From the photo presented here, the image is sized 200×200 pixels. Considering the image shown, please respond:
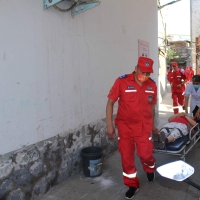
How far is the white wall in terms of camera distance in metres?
2.96

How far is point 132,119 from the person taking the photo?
334cm

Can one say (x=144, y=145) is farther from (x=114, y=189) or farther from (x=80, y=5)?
(x=80, y=5)

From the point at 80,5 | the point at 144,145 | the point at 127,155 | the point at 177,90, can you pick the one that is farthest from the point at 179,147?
the point at 177,90

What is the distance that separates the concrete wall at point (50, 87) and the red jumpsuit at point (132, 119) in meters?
0.89

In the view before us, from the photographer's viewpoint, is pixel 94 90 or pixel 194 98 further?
pixel 194 98

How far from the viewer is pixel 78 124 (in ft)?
13.6

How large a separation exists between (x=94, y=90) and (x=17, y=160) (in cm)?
189

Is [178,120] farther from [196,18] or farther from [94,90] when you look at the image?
[196,18]

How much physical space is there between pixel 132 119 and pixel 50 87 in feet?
3.89

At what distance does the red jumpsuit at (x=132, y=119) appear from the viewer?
10.9 ft

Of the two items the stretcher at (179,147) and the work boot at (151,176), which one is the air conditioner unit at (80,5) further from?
the work boot at (151,176)

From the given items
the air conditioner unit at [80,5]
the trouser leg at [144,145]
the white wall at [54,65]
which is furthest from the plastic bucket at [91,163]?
the air conditioner unit at [80,5]

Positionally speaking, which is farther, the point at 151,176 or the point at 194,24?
the point at 194,24

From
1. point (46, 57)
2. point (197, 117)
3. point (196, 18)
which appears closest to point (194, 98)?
point (197, 117)
